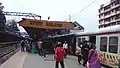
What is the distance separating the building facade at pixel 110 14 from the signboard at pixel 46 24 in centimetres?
5982

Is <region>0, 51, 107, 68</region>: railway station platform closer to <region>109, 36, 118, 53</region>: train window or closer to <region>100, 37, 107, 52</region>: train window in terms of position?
<region>100, 37, 107, 52</region>: train window

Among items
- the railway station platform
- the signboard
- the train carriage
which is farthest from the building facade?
the train carriage

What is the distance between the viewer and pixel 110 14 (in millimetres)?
109625

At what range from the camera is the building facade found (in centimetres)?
10185

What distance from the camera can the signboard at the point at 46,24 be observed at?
37188 mm

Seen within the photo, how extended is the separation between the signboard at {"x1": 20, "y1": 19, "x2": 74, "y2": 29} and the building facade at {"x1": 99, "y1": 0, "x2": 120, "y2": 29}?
196 ft

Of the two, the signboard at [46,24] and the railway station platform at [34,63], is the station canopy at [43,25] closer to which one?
the signboard at [46,24]

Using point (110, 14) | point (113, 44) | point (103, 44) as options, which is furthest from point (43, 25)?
point (110, 14)

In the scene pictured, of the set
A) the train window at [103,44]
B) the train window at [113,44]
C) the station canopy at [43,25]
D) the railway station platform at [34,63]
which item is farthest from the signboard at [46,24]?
the train window at [113,44]

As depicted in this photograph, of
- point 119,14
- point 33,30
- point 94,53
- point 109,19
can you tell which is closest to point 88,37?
point 94,53

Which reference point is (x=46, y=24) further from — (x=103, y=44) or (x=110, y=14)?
(x=110, y=14)

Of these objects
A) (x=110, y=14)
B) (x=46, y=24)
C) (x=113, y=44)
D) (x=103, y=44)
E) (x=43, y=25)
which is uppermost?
(x=110, y=14)

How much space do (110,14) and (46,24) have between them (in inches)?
2920

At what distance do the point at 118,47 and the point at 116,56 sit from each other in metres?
0.55
